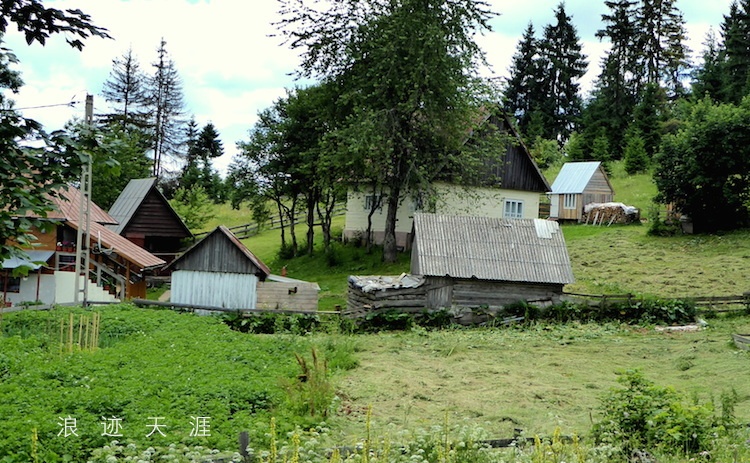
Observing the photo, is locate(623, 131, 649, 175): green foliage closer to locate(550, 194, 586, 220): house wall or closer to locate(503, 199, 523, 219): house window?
locate(550, 194, 586, 220): house wall

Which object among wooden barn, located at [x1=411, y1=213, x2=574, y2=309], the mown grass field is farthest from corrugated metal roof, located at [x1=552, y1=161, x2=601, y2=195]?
wooden barn, located at [x1=411, y1=213, x2=574, y2=309]

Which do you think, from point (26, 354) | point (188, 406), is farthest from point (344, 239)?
point (188, 406)

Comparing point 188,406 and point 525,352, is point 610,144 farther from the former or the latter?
point 188,406

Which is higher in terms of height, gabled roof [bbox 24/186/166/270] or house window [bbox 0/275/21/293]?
gabled roof [bbox 24/186/166/270]

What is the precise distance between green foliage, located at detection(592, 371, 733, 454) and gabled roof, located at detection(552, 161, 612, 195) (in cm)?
3653

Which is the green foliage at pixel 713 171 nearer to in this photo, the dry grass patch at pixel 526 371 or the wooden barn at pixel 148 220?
the dry grass patch at pixel 526 371

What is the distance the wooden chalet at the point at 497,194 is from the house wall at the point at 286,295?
451 inches

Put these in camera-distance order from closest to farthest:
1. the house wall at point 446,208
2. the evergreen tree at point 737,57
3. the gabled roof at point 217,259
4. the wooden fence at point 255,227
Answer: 1. the gabled roof at point 217,259
2. the house wall at point 446,208
3. the wooden fence at point 255,227
4. the evergreen tree at point 737,57

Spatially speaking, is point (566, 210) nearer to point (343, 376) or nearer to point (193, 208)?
point (193, 208)

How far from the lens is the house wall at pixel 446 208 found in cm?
3600

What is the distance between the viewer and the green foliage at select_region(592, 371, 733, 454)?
774 centimetres

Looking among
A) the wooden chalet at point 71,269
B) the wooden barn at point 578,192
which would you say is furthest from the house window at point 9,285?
the wooden barn at point 578,192

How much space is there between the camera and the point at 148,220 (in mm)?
40031

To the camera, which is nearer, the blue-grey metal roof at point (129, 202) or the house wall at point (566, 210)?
the blue-grey metal roof at point (129, 202)
